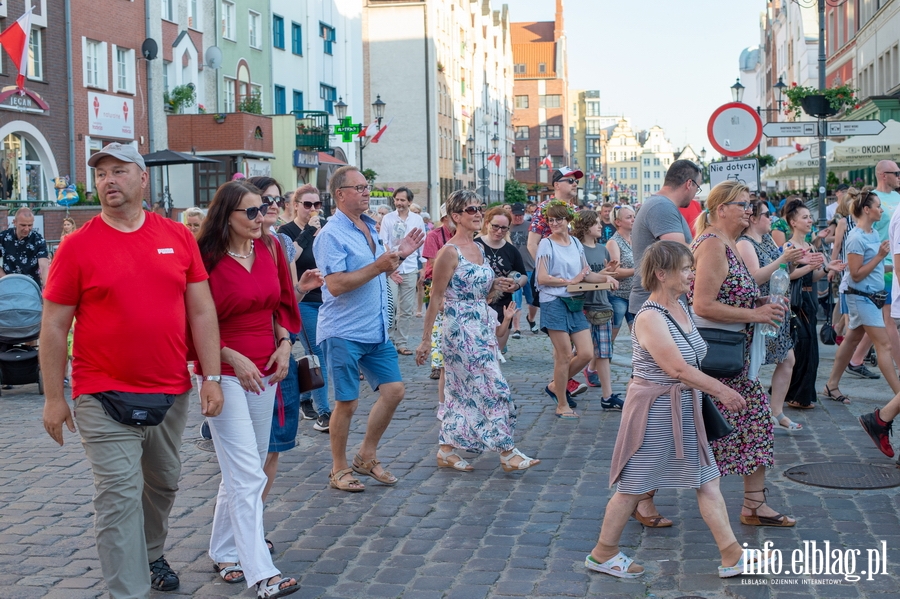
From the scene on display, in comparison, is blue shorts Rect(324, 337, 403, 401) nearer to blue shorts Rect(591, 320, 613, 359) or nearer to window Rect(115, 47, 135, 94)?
blue shorts Rect(591, 320, 613, 359)

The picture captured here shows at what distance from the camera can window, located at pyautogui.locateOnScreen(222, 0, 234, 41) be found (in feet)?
120

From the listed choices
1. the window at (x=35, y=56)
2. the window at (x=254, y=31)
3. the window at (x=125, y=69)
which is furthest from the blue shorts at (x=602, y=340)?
the window at (x=254, y=31)

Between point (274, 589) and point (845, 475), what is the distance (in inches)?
154

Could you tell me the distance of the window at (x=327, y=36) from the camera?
150ft

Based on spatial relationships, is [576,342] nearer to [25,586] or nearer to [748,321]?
[748,321]

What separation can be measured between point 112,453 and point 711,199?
3.52m

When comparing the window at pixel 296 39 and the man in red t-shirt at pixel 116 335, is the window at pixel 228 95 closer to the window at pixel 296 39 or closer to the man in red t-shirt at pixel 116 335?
the window at pixel 296 39

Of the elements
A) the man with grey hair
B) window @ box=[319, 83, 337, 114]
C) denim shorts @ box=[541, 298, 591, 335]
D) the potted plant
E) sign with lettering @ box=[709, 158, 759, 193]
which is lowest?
denim shorts @ box=[541, 298, 591, 335]

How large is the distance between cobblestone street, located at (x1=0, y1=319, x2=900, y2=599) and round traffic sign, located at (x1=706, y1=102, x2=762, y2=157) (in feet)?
10.9

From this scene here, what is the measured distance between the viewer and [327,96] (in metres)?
46.8

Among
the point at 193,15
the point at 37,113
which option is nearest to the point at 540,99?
the point at 193,15

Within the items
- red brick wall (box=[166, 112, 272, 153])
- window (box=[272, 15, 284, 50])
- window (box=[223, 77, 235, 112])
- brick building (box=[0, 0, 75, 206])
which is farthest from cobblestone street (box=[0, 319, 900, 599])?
window (box=[272, 15, 284, 50])

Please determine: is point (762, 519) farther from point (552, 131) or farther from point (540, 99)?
point (540, 99)

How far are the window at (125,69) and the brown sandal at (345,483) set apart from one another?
25081 mm
